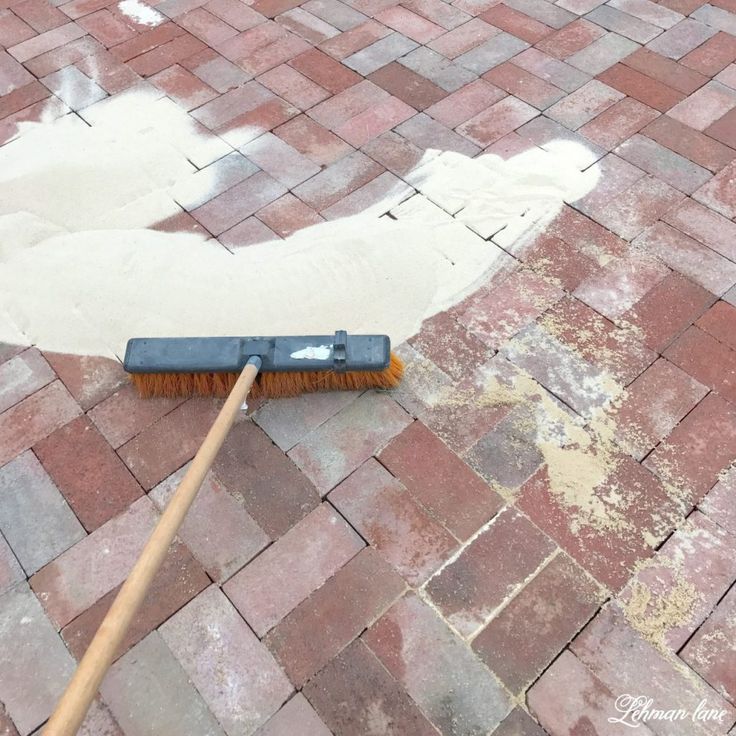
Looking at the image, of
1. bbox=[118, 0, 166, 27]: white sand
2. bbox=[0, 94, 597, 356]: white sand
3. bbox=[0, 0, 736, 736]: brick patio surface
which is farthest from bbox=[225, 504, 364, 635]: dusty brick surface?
bbox=[118, 0, 166, 27]: white sand

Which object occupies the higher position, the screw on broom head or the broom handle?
the broom handle

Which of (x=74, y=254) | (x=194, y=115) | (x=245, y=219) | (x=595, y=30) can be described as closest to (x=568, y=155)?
(x=595, y=30)

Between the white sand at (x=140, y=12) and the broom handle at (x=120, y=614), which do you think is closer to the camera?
the broom handle at (x=120, y=614)

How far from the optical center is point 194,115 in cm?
417

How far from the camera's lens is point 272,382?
9.25 ft

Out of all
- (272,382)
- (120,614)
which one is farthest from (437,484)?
(120,614)

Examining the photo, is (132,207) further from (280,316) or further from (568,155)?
→ (568,155)

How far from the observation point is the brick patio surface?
2.25m

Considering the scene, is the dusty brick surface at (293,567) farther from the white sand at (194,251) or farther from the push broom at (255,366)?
the white sand at (194,251)

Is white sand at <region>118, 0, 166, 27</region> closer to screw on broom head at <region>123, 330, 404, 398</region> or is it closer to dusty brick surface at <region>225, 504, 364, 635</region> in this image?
screw on broom head at <region>123, 330, 404, 398</region>

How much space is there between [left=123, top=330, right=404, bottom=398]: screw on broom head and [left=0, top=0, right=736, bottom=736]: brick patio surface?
0.54ft

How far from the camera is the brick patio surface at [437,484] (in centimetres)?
225

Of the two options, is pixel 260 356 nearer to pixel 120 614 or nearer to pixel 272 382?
pixel 272 382

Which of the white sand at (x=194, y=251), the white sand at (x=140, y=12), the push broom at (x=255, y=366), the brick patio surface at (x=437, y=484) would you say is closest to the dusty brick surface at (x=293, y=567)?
the brick patio surface at (x=437, y=484)
